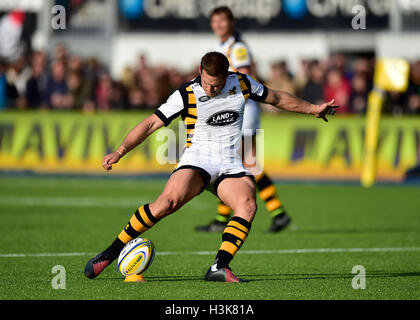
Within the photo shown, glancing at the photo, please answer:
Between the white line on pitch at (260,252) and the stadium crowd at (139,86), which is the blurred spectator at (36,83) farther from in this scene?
the white line on pitch at (260,252)

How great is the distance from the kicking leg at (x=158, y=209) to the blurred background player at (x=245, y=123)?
3.58m

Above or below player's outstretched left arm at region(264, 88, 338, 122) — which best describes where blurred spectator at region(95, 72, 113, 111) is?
below

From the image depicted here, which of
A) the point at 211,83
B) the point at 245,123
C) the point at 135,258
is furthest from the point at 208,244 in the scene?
the point at 211,83

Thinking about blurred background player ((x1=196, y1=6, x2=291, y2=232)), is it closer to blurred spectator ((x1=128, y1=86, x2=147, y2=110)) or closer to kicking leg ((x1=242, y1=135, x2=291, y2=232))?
kicking leg ((x1=242, y1=135, x2=291, y2=232))

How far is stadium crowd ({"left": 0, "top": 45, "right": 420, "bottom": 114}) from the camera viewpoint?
2080cm

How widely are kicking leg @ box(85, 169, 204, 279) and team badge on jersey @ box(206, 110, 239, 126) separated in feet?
1.53

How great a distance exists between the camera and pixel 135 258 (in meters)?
8.41

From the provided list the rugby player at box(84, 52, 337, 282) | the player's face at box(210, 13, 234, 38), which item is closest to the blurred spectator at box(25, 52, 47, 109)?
the player's face at box(210, 13, 234, 38)

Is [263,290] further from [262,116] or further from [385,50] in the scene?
[385,50]

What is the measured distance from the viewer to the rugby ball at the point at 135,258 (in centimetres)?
843

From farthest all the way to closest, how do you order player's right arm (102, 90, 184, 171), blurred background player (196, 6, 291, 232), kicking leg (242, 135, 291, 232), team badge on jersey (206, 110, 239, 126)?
kicking leg (242, 135, 291, 232) → blurred background player (196, 6, 291, 232) → team badge on jersey (206, 110, 239, 126) → player's right arm (102, 90, 184, 171)

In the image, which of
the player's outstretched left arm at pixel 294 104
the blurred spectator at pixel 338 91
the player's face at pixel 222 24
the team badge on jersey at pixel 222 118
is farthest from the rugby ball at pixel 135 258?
the blurred spectator at pixel 338 91

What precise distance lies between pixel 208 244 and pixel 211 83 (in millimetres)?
3376

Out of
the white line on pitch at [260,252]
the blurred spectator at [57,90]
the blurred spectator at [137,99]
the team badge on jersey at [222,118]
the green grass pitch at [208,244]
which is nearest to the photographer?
the green grass pitch at [208,244]
